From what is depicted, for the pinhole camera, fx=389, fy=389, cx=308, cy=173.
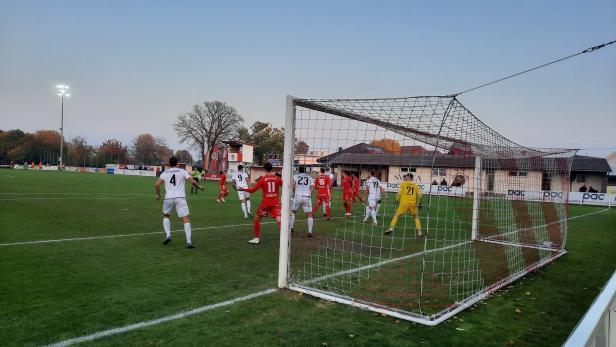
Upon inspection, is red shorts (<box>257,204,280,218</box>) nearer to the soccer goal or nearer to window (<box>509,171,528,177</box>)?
the soccer goal

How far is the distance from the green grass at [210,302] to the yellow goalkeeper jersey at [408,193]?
3847 millimetres

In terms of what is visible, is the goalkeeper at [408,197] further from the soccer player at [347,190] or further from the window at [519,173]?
the soccer player at [347,190]

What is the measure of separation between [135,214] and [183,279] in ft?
29.6

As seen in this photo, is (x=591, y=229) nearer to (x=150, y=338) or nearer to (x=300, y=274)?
(x=300, y=274)

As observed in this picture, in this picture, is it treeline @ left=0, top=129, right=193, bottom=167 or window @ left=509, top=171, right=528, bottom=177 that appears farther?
treeline @ left=0, top=129, right=193, bottom=167

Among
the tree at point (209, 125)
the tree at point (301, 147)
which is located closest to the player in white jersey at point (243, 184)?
the tree at point (301, 147)

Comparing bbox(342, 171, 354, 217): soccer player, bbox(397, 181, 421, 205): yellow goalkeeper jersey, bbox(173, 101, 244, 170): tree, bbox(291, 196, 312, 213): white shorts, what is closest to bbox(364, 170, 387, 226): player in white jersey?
bbox(397, 181, 421, 205): yellow goalkeeper jersey

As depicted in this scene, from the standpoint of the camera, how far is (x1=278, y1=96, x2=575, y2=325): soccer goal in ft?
19.1

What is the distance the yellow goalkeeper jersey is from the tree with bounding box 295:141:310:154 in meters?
5.13

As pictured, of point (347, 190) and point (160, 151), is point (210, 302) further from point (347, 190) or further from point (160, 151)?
point (160, 151)

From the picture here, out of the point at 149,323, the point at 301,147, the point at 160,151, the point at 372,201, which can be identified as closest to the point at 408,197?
the point at 372,201

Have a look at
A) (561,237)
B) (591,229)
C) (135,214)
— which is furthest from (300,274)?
(591,229)

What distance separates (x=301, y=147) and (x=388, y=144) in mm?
1526

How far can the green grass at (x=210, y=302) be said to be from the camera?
4.26m
